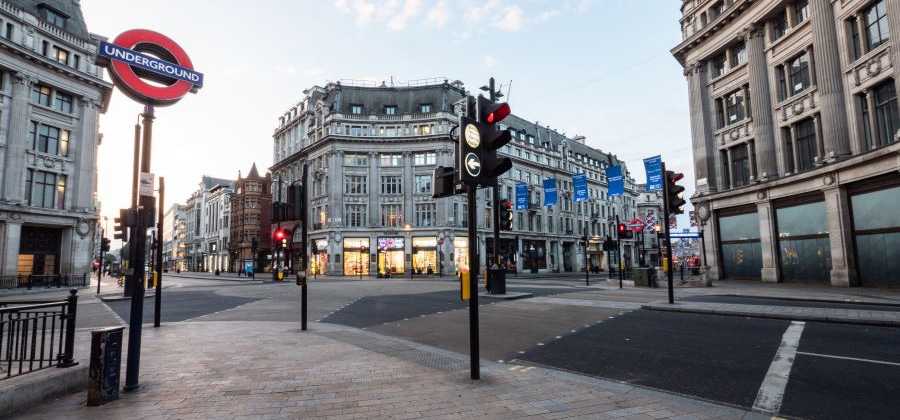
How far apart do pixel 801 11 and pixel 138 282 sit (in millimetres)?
32776

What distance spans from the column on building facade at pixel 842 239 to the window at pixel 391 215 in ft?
139

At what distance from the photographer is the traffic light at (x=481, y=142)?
594 cm

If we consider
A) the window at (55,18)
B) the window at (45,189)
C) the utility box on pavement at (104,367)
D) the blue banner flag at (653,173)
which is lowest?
the utility box on pavement at (104,367)

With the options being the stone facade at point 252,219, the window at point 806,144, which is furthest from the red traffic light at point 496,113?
the stone facade at point 252,219

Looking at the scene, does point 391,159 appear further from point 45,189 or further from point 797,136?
point 797,136

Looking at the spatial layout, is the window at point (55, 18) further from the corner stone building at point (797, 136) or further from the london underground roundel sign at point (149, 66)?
the corner stone building at point (797, 136)

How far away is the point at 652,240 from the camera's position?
321ft

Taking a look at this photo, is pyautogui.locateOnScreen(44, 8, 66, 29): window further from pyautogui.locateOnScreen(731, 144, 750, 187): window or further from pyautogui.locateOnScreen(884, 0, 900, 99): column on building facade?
pyautogui.locateOnScreen(884, 0, 900, 99): column on building facade

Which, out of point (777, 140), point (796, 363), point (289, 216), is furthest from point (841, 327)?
point (777, 140)

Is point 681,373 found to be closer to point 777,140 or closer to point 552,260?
point 777,140

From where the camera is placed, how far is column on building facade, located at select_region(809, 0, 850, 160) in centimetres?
2178

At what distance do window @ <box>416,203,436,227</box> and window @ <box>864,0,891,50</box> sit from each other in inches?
1663

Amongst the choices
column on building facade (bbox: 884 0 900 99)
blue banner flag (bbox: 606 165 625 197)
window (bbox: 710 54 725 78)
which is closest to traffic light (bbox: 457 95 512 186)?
column on building facade (bbox: 884 0 900 99)

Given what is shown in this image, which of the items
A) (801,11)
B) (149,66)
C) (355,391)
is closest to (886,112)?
(801,11)
